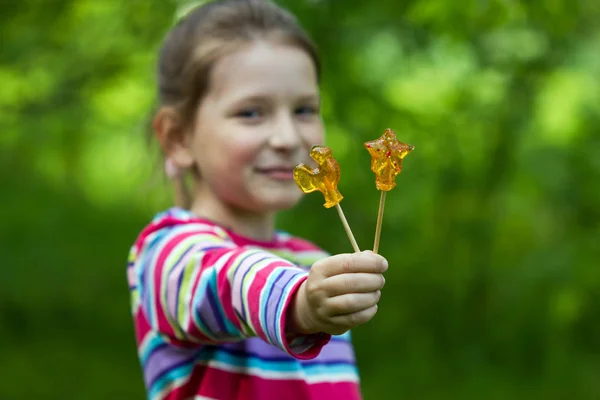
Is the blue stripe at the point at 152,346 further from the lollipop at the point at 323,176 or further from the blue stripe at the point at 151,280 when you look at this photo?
the lollipop at the point at 323,176

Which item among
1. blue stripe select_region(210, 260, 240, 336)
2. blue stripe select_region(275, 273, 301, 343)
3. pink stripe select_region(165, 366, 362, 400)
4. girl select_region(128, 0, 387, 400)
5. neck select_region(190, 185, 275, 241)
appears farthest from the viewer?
neck select_region(190, 185, 275, 241)

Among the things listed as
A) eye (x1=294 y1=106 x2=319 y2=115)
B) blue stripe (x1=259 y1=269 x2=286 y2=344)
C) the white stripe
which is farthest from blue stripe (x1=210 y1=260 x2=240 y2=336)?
eye (x1=294 y1=106 x2=319 y2=115)

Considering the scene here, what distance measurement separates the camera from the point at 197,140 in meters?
1.85

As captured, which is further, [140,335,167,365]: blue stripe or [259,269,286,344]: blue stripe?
[140,335,167,365]: blue stripe

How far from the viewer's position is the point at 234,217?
1846 millimetres

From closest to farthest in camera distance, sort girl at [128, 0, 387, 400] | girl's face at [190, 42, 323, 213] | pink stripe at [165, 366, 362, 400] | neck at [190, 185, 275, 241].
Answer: girl at [128, 0, 387, 400]
pink stripe at [165, 366, 362, 400]
girl's face at [190, 42, 323, 213]
neck at [190, 185, 275, 241]

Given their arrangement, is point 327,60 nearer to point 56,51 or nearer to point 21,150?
point 56,51

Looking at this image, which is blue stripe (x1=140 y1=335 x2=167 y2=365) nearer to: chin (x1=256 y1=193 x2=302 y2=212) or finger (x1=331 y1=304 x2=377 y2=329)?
chin (x1=256 y1=193 x2=302 y2=212)

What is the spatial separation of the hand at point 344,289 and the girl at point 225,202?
256 mm

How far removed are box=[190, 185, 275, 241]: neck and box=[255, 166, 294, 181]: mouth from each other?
0.14m

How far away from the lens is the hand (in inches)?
41.7

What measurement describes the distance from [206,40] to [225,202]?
1.20ft

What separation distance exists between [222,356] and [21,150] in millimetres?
4449

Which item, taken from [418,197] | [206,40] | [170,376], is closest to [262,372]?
[170,376]
